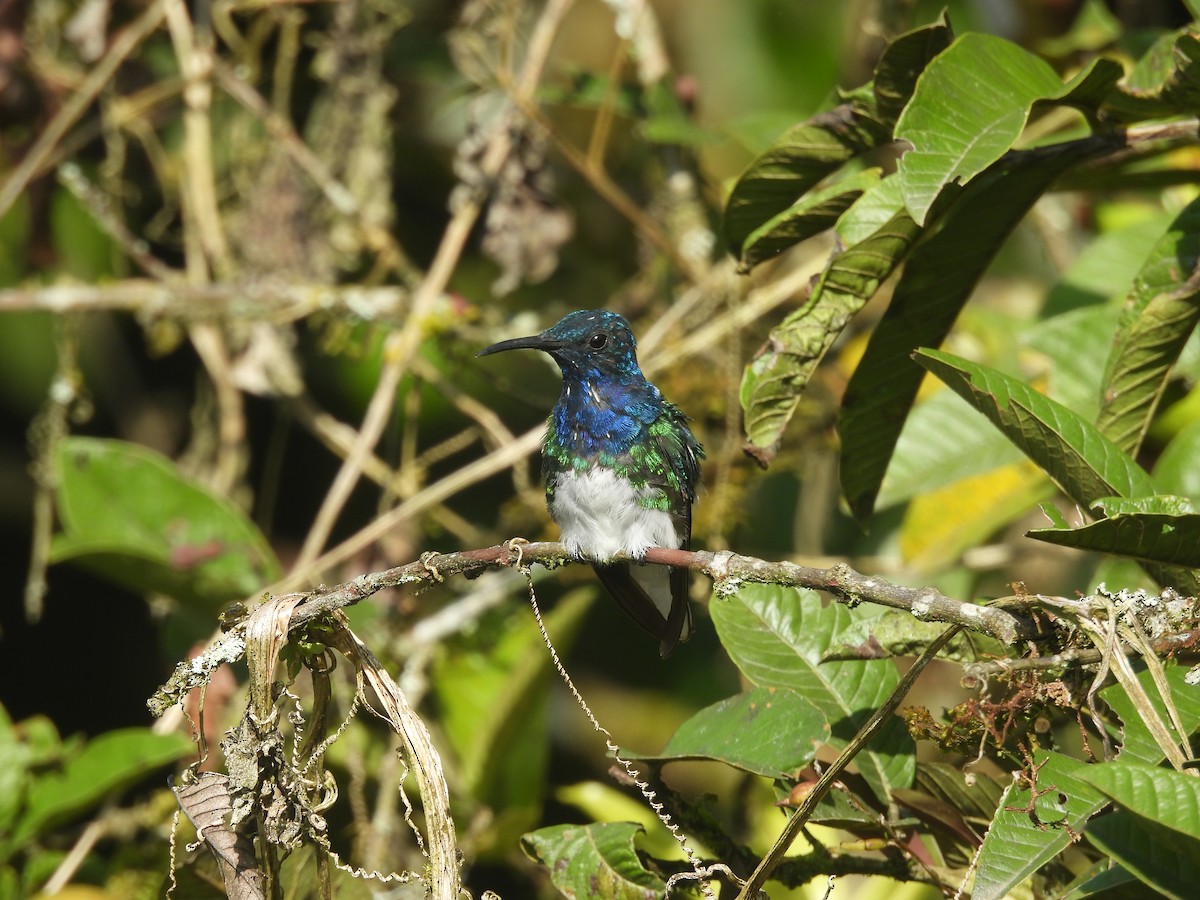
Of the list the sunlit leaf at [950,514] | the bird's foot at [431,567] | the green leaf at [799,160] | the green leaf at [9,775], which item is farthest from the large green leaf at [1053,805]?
the green leaf at [9,775]

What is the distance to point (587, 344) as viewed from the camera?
306 centimetres

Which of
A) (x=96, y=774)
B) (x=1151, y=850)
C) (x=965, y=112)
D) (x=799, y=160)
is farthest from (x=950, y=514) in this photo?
(x=96, y=774)

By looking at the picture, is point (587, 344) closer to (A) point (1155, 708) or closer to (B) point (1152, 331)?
(B) point (1152, 331)

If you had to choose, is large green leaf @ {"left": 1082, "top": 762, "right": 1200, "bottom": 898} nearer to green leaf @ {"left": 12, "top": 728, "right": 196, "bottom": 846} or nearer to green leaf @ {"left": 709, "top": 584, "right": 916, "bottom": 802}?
green leaf @ {"left": 709, "top": 584, "right": 916, "bottom": 802}

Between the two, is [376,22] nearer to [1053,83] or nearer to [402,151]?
[402,151]

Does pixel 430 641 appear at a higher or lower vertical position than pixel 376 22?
lower

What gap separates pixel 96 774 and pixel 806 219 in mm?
2036

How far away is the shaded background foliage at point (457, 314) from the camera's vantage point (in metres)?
3.52

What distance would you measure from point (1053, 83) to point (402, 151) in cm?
302

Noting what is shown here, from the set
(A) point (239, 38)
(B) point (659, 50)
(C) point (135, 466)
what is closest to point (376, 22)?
(A) point (239, 38)

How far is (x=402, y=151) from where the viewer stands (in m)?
4.59

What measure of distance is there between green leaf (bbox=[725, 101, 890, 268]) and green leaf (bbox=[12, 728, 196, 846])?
5.67 feet

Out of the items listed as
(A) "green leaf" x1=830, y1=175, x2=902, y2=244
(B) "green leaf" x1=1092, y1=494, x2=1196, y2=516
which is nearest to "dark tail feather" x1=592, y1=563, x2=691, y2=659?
(A) "green leaf" x1=830, y1=175, x2=902, y2=244

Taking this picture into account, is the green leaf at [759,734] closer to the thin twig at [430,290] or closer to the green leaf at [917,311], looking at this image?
the green leaf at [917,311]
